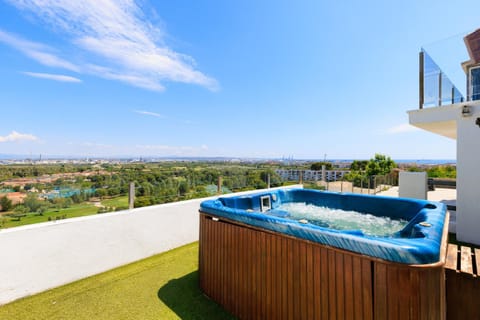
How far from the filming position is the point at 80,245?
110 inches

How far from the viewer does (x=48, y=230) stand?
101 inches

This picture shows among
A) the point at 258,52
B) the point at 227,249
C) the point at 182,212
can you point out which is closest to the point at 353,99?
the point at 258,52

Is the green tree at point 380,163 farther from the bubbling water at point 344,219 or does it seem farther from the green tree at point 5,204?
the green tree at point 5,204

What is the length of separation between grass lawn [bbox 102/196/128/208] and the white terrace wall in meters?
0.18

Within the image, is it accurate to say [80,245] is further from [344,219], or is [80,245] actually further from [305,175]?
[305,175]

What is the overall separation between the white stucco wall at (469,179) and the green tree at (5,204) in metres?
7.25

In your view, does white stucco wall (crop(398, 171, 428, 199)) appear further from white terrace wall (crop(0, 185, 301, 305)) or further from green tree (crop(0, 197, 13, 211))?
green tree (crop(0, 197, 13, 211))

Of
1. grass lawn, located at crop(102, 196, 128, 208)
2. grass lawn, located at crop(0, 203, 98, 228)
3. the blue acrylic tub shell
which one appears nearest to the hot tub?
the blue acrylic tub shell

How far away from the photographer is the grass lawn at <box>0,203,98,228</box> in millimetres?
2551

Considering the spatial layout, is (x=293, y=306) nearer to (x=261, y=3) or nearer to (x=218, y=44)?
(x=261, y=3)

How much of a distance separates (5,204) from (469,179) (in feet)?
24.1

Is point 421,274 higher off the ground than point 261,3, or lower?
lower

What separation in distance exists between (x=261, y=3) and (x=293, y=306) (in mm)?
6379

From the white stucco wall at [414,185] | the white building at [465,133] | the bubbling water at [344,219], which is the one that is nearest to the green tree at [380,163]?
the white stucco wall at [414,185]
